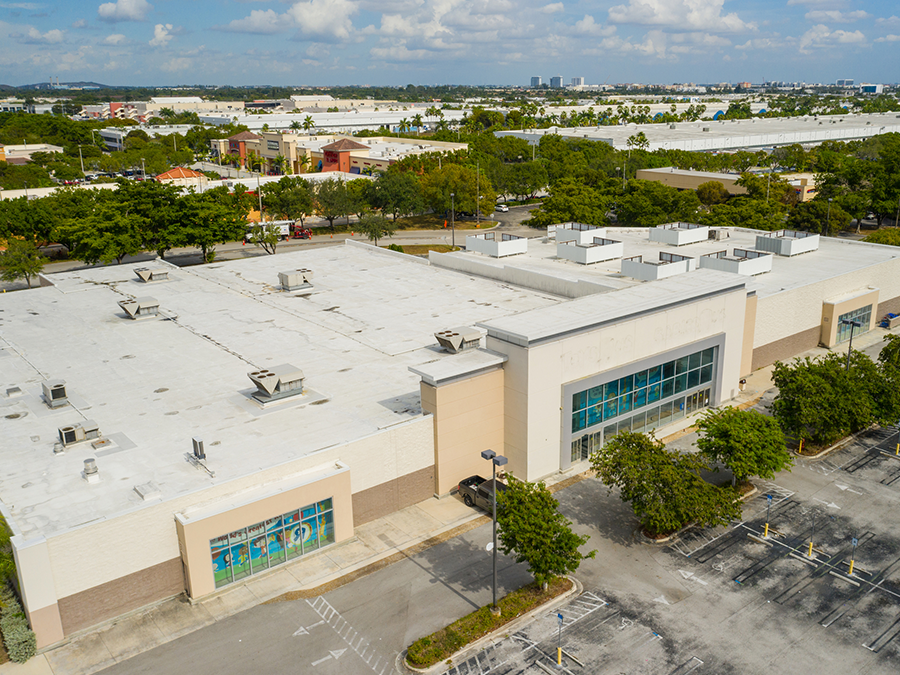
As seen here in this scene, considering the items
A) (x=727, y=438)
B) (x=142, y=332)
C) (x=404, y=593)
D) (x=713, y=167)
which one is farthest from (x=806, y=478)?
(x=713, y=167)

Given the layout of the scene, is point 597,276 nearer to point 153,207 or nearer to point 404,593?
point 404,593

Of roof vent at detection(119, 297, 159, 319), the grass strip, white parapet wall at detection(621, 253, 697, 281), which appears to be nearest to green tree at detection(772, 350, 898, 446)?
white parapet wall at detection(621, 253, 697, 281)

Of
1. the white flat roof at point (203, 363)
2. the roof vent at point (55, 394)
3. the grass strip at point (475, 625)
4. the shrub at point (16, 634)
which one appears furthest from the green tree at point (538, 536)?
the roof vent at point (55, 394)

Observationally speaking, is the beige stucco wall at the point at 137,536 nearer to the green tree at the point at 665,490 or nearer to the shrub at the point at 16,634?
the shrub at the point at 16,634

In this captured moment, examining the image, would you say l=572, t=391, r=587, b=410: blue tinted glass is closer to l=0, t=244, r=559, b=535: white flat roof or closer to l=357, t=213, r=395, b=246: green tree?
l=0, t=244, r=559, b=535: white flat roof

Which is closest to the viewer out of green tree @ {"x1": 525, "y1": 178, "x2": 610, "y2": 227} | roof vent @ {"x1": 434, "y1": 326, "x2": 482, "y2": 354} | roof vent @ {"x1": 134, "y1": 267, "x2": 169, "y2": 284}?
roof vent @ {"x1": 434, "y1": 326, "x2": 482, "y2": 354}

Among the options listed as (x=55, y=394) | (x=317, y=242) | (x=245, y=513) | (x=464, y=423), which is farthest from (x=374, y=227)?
(x=245, y=513)
